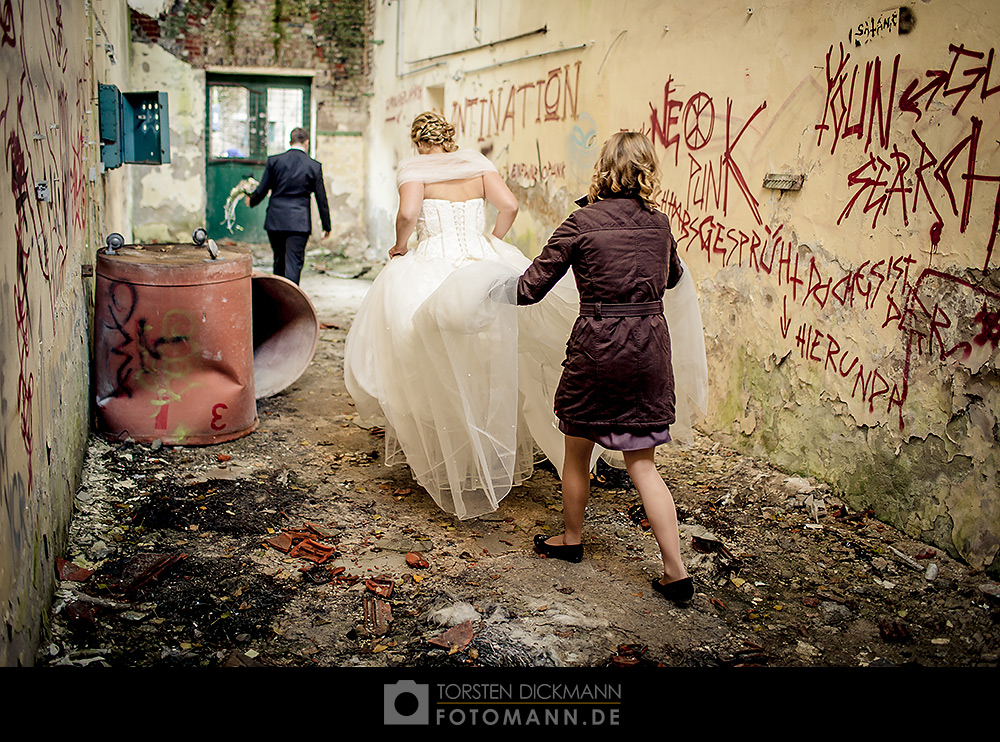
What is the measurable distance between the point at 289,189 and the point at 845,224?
545 centimetres

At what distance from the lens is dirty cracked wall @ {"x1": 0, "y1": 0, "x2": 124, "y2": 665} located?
2414mm

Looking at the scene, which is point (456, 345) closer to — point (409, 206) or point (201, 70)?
point (409, 206)

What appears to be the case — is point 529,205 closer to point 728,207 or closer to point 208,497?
point 728,207

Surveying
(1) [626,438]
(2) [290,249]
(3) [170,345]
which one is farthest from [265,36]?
(1) [626,438]

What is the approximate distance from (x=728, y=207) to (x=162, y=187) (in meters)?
10.7

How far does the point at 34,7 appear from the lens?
3.06 meters

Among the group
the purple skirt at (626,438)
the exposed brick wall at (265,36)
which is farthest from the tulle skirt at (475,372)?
the exposed brick wall at (265,36)

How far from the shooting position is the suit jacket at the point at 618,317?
10.4 feet

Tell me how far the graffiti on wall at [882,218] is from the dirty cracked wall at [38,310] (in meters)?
3.50

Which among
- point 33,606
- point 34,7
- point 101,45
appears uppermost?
point 101,45

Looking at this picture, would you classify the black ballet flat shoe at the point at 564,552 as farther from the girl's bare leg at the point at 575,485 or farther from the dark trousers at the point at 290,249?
the dark trousers at the point at 290,249

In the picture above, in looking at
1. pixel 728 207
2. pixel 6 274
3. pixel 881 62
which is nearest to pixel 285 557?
pixel 6 274

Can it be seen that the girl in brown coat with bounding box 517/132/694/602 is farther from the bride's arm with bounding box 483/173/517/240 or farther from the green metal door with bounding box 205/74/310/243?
the green metal door with bounding box 205/74/310/243

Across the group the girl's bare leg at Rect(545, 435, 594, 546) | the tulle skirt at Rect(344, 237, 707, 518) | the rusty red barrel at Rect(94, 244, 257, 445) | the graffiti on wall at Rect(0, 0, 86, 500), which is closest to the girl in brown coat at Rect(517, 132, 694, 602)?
the girl's bare leg at Rect(545, 435, 594, 546)
